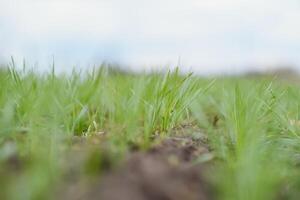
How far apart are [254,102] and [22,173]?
97cm

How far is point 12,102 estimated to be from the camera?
168cm

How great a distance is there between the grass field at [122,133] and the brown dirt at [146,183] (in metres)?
0.03

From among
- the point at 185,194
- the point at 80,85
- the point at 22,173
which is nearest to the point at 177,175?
the point at 185,194

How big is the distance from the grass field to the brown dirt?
30 mm

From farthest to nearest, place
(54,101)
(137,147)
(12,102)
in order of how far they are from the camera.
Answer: (12,102)
(54,101)
(137,147)

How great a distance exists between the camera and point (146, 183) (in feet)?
3.39

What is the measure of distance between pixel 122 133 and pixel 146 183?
0.43 meters

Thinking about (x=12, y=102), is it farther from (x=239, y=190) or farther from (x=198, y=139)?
(x=239, y=190)

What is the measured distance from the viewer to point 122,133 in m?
1.45

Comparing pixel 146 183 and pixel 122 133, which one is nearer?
pixel 146 183

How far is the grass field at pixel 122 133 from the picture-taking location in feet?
3.51

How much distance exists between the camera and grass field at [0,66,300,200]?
1.07 metres

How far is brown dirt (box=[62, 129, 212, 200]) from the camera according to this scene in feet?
3.29

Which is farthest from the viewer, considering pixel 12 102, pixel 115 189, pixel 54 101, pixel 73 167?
pixel 12 102
